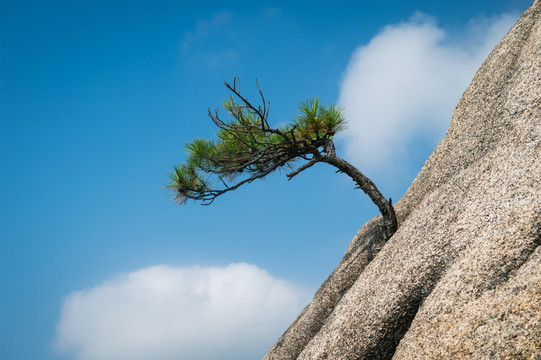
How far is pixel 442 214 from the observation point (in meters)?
7.43

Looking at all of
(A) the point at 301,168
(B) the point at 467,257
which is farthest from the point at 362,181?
(B) the point at 467,257

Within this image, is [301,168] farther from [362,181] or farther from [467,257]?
[467,257]

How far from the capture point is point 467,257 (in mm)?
6082

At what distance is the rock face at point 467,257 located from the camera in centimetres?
512

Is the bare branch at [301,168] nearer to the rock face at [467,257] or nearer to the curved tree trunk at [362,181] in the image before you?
the curved tree trunk at [362,181]

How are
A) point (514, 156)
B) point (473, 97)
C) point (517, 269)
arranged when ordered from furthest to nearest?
point (473, 97) → point (514, 156) → point (517, 269)

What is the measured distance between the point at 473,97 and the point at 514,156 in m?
3.56

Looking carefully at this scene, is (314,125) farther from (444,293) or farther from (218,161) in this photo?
(444,293)

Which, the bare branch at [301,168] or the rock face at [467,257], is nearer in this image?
the rock face at [467,257]

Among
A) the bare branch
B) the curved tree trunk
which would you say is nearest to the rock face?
the curved tree trunk

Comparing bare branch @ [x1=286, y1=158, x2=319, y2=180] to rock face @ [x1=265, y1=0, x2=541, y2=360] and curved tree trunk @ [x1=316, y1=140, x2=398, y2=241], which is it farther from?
rock face @ [x1=265, y1=0, x2=541, y2=360]

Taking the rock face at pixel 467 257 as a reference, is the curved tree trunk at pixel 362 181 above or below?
above

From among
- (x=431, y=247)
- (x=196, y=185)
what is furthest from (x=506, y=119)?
(x=196, y=185)

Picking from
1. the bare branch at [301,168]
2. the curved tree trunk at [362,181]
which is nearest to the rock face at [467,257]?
the curved tree trunk at [362,181]
